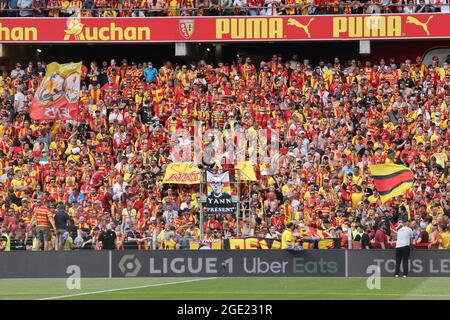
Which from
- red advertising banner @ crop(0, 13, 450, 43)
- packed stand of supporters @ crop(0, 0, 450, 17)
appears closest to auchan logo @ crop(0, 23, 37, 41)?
red advertising banner @ crop(0, 13, 450, 43)

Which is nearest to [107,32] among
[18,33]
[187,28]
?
[187,28]

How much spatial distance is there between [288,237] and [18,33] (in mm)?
17034

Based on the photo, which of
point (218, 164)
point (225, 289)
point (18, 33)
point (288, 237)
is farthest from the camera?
point (18, 33)

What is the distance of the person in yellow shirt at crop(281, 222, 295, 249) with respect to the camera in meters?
32.3

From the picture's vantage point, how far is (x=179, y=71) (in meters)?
42.9

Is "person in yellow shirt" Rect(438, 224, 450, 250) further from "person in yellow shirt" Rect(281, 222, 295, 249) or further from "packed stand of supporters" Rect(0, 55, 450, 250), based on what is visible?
"person in yellow shirt" Rect(281, 222, 295, 249)

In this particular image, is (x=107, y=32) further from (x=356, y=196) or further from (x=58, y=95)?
(x=356, y=196)

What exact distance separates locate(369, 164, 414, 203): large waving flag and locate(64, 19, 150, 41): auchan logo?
1369 cm

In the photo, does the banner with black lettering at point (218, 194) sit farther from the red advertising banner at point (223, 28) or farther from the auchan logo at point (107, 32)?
the auchan logo at point (107, 32)

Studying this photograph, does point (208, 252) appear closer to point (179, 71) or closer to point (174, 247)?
point (174, 247)

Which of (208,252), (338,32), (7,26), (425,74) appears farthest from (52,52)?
(208,252)

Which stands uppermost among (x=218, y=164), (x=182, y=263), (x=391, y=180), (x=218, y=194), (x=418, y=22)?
(x=418, y=22)

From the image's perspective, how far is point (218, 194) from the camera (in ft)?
113

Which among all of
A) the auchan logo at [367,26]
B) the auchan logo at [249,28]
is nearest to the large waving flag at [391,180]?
the auchan logo at [367,26]
